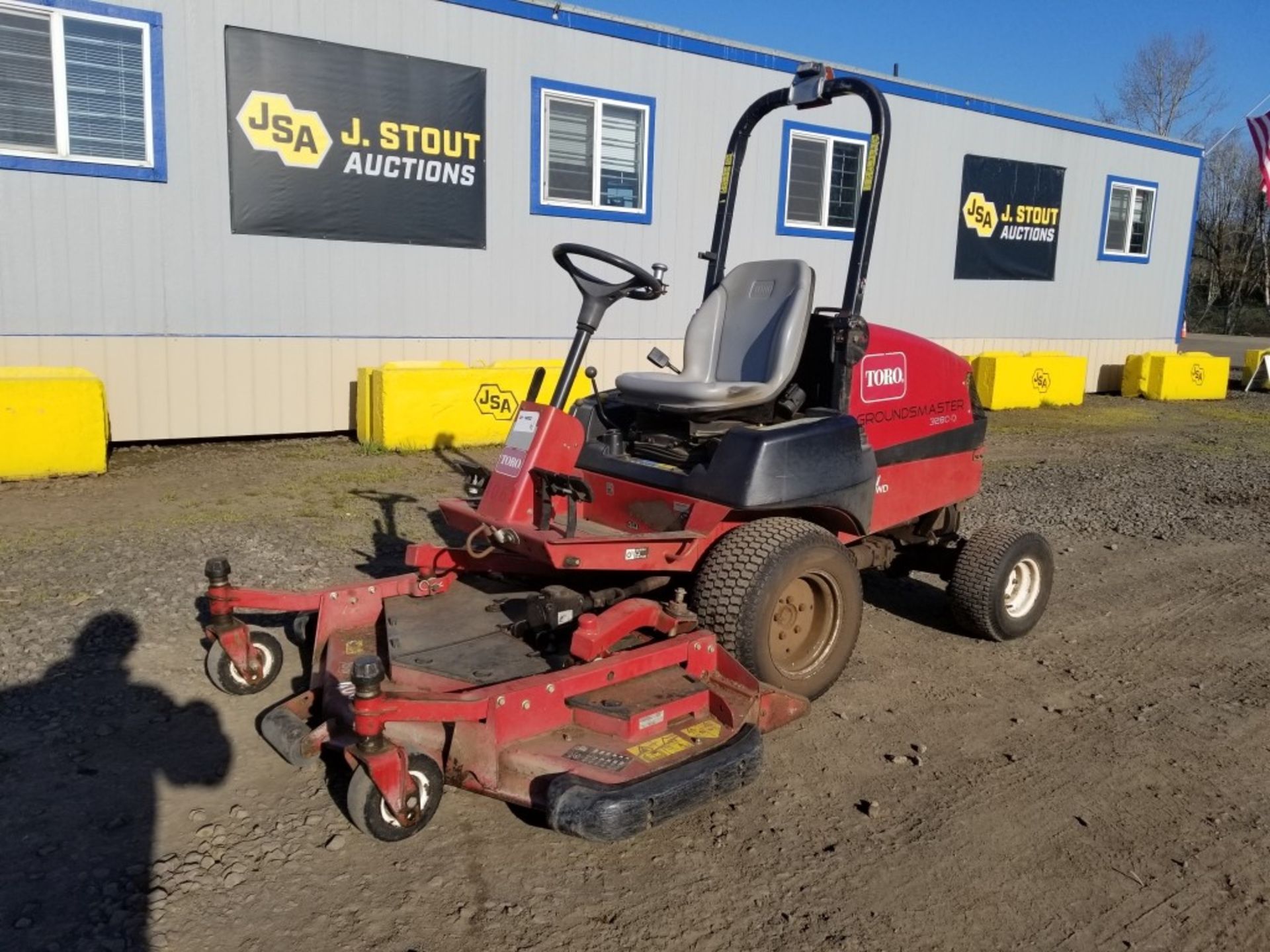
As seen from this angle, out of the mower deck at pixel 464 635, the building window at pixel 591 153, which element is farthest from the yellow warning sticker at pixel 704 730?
the building window at pixel 591 153

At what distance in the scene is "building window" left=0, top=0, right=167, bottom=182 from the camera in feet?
26.5

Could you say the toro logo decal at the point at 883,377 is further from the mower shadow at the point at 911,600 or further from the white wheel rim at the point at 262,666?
the white wheel rim at the point at 262,666

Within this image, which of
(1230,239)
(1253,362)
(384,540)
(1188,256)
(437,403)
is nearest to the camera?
(384,540)

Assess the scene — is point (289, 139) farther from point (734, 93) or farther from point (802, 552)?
point (802, 552)

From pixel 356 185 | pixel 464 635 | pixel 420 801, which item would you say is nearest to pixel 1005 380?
pixel 356 185

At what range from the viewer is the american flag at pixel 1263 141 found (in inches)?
704

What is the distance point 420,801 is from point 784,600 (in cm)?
168

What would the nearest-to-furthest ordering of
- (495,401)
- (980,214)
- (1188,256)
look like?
(495,401) < (980,214) < (1188,256)

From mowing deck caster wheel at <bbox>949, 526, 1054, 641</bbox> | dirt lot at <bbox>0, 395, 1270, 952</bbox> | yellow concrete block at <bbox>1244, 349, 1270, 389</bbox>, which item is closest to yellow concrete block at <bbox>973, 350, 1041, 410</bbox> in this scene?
yellow concrete block at <bbox>1244, 349, 1270, 389</bbox>

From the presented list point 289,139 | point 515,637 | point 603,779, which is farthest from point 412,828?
point 289,139

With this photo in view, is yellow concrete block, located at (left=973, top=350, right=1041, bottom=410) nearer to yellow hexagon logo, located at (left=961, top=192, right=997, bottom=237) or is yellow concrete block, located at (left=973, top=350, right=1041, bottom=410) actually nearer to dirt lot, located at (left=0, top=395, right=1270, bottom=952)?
yellow hexagon logo, located at (left=961, top=192, right=997, bottom=237)

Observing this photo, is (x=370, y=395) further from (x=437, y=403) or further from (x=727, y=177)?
(x=727, y=177)

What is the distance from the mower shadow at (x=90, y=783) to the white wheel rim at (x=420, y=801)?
0.63m

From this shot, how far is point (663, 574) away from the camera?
4.33 meters
